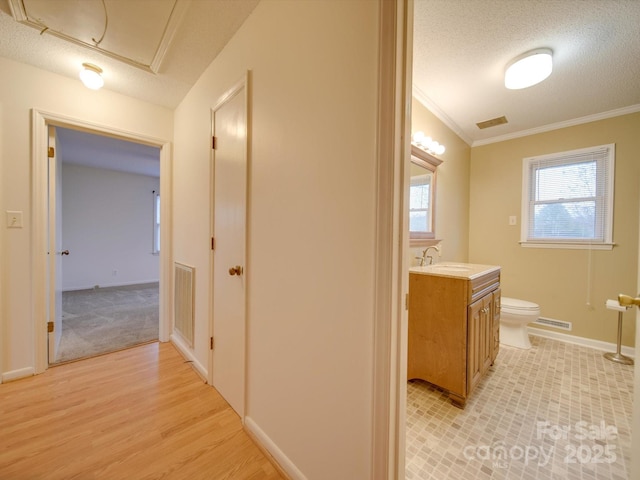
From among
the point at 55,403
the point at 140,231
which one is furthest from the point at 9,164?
the point at 140,231

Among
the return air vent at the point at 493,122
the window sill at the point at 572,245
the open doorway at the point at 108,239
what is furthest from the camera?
the open doorway at the point at 108,239

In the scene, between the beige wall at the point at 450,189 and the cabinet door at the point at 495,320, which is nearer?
the cabinet door at the point at 495,320

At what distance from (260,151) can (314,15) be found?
24.9 inches

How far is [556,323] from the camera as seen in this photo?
2.71 metres

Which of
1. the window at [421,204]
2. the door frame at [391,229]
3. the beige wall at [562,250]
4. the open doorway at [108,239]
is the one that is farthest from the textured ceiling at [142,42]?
the beige wall at [562,250]

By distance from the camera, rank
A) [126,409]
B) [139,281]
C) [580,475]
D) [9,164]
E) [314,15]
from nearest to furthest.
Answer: [314,15]
[580,475]
[126,409]
[9,164]
[139,281]

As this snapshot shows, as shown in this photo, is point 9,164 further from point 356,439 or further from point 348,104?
point 356,439

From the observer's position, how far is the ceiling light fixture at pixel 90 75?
1.81 metres

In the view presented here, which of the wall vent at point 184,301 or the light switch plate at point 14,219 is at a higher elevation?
the light switch plate at point 14,219

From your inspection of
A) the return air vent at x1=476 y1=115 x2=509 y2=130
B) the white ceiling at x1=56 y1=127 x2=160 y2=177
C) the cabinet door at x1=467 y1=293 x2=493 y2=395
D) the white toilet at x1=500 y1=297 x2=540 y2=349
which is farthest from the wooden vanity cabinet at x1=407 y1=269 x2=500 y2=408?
the white ceiling at x1=56 y1=127 x2=160 y2=177

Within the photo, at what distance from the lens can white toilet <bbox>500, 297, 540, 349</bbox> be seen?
236 cm

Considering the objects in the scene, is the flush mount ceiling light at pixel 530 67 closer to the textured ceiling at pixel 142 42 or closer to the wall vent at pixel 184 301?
the textured ceiling at pixel 142 42

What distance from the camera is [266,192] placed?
1299mm

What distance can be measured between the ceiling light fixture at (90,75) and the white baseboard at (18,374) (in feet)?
7.30
